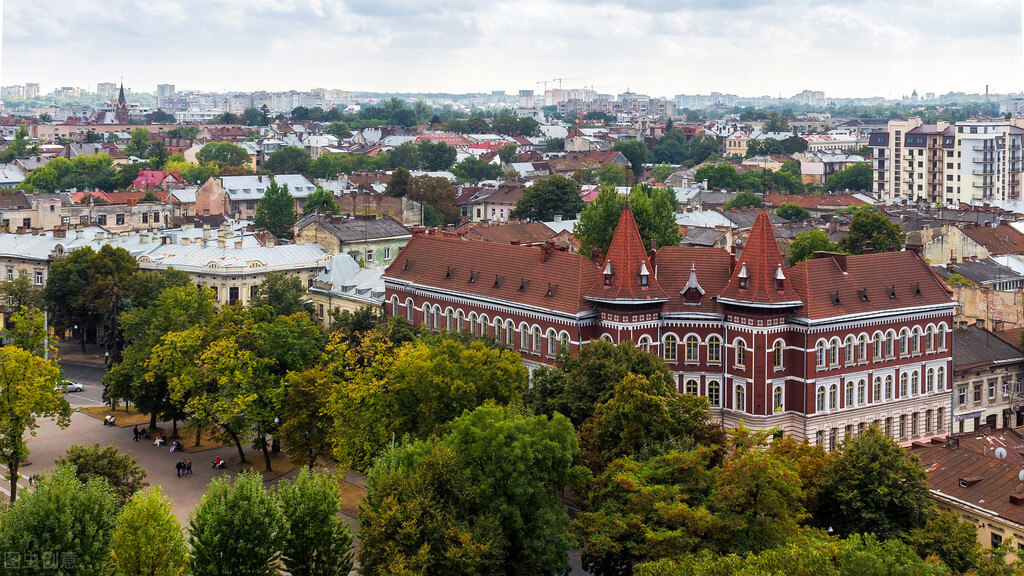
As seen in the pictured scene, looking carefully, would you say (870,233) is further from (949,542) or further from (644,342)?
(949,542)

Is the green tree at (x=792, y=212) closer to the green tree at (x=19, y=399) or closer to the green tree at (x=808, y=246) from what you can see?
the green tree at (x=808, y=246)

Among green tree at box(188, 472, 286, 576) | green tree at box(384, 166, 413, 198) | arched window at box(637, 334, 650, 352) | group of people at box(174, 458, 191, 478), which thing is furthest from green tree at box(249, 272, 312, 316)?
green tree at box(384, 166, 413, 198)

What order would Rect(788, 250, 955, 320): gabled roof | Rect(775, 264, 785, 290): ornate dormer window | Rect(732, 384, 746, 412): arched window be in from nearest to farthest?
Rect(775, 264, 785, 290): ornate dormer window → Rect(732, 384, 746, 412): arched window → Rect(788, 250, 955, 320): gabled roof

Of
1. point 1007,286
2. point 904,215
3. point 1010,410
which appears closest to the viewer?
point 1010,410

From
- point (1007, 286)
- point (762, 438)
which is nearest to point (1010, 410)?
point (1007, 286)

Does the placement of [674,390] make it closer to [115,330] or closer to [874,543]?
[874,543]

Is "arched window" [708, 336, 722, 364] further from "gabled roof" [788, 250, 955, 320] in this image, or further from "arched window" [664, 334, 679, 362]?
"gabled roof" [788, 250, 955, 320]

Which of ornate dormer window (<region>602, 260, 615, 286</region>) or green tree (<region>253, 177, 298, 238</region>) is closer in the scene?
ornate dormer window (<region>602, 260, 615, 286</region>)
